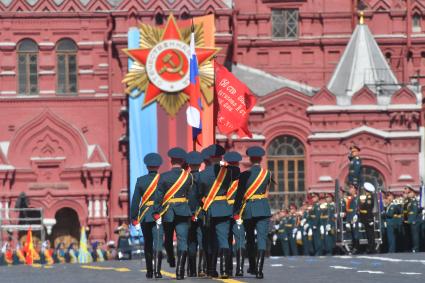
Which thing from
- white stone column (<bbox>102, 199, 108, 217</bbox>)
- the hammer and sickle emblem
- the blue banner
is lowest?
white stone column (<bbox>102, 199, 108, 217</bbox>)

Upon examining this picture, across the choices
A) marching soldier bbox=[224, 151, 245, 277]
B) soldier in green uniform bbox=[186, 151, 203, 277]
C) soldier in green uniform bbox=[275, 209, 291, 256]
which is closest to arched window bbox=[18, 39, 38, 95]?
soldier in green uniform bbox=[275, 209, 291, 256]

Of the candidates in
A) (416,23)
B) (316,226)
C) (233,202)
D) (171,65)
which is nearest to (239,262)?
(233,202)

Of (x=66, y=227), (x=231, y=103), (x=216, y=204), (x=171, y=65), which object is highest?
(x=171, y=65)

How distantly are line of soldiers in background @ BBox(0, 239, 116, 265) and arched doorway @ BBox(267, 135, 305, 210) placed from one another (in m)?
5.96

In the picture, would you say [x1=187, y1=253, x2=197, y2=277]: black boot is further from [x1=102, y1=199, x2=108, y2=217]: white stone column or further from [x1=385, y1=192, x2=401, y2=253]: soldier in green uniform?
[x1=102, y1=199, x2=108, y2=217]: white stone column

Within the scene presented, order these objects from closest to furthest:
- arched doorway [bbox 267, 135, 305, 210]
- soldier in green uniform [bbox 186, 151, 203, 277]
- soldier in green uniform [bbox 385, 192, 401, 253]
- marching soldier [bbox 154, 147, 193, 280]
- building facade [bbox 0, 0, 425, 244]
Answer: marching soldier [bbox 154, 147, 193, 280], soldier in green uniform [bbox 186, 151, 203, 277], soldier in green uniform [bbox 385, 192, 401, 253], arched doorway [bbox 267, 135, 305, 210], building facade [bbox 0, 0, 425, 244]

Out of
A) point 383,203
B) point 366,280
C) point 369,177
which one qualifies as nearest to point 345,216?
point 383,203

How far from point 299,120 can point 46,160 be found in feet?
29.3

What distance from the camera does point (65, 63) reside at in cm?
5791

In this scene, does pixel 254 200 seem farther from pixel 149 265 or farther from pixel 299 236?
pixel 299 236

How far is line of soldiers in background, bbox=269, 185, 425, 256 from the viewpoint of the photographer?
36.6 m

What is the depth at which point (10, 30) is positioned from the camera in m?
57.6

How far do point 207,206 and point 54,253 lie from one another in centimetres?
2640

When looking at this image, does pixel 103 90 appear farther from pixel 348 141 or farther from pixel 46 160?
pixel 348 141
